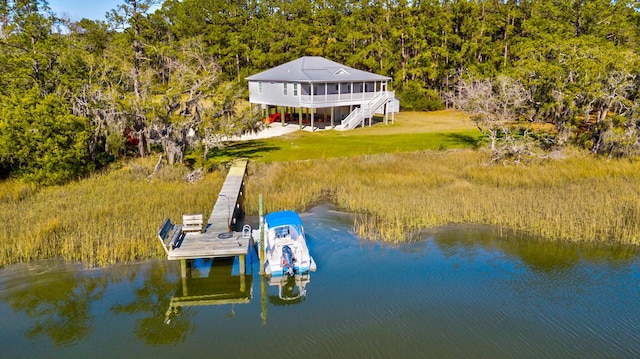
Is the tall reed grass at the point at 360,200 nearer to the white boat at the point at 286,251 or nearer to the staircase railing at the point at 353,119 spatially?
the white boat at the point at 286,251

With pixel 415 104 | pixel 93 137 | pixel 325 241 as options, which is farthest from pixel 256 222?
pixel 415 104

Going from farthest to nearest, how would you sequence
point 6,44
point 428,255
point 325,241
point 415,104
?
point 415,104, point 6,44, point 325,241, point 428,255

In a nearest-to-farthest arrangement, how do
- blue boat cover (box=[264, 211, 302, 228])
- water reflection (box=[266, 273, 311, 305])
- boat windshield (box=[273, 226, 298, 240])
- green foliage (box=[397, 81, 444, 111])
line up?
water reflection (box=[266, 273, 311, 305])
boat windshield (box=[273, 226, 298, 240])
blue boat cover (box=[264, 211, 302, 228])
green foliage (box=[397, 81, 444, 111])

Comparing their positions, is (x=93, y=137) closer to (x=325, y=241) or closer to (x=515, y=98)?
(x=325, y=241)

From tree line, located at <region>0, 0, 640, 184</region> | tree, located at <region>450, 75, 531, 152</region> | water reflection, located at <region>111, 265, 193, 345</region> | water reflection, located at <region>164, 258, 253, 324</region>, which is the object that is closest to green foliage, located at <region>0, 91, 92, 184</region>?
tree line, located at <region>0, 0, 640, 184</region>

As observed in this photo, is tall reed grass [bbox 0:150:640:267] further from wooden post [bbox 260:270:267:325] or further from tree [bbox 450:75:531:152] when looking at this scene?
wooden post [bbox 260:270:267:325]

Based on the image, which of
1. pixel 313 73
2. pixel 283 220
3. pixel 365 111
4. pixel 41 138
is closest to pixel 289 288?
pixel 283 220

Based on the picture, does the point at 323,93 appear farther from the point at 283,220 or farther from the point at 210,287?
the point at 210,287
